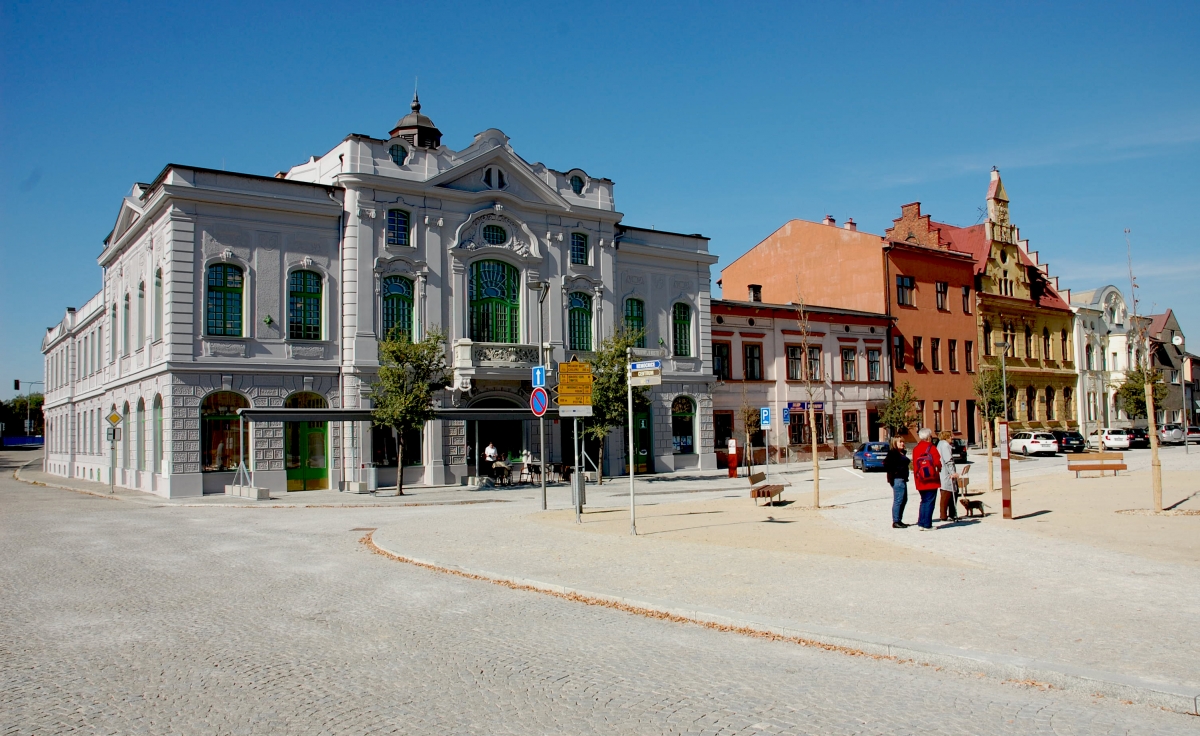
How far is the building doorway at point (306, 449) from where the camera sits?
3108 centimetres

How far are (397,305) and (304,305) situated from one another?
3297 millimetres

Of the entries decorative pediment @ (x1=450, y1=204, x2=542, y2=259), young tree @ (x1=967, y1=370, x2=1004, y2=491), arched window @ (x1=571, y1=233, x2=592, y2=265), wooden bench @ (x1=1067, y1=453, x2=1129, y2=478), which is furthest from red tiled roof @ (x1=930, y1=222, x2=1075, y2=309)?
wooden bench @ (x1=1067, y1=453, x2=1129, y2=478)

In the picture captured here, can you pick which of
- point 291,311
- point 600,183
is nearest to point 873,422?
point 600,183

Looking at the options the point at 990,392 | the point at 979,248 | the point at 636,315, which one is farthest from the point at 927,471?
the point at 979,248

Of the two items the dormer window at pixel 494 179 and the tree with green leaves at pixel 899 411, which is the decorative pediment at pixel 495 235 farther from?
the tree with green leaves at pixel 899 411

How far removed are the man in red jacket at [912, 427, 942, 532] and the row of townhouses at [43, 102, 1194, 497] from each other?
949 centimetres

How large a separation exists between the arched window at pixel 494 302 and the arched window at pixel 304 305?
586 cm

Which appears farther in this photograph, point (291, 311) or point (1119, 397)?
point (1119, 397)

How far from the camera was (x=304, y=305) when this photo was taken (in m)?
32.2

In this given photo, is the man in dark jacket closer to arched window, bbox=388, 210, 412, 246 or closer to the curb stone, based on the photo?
the curb stone

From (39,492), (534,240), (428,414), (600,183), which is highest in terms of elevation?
(600,183)

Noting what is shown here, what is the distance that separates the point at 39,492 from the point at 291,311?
1294 centimetres

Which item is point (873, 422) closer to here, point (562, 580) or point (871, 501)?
point (871, 501)

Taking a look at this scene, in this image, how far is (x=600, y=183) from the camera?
3934 cm
